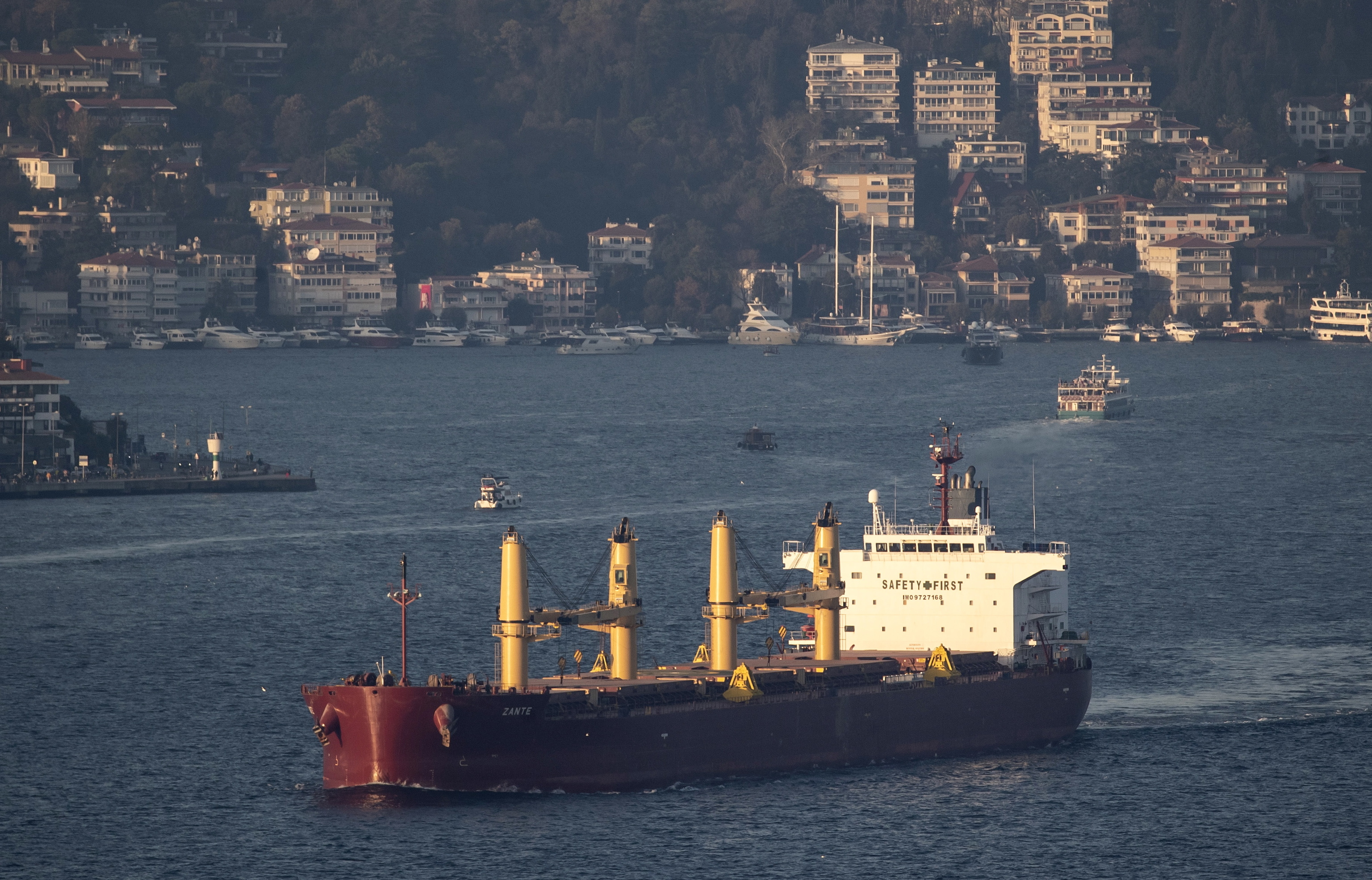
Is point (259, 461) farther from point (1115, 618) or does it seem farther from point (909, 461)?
point (1115, 618)

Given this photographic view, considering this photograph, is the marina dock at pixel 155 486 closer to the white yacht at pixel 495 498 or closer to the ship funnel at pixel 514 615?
the white yacht at pixel 495 498

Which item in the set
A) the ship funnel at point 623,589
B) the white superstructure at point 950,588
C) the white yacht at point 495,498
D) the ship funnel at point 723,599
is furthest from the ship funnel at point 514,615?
the white yacht at point 495,498

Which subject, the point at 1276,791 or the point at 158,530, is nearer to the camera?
the point at 1276,791

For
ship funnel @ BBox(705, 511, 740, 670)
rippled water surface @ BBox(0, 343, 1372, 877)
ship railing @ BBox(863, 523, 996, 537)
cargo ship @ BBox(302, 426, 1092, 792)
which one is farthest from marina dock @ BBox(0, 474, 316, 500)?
ship funnel @ BBox(705, 511, 740, 670)

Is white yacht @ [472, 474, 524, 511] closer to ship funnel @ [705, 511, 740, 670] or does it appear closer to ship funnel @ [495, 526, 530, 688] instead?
ship funnel @ [705, 511, 740, 670]

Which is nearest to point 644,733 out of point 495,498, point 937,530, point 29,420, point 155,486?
point 937,530

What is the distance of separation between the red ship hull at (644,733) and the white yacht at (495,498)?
5037 cm

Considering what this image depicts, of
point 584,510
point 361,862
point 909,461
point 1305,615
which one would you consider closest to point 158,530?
point 584,510

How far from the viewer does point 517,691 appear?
55.6 m

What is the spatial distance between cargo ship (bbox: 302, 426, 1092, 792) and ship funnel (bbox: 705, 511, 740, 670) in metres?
0.05

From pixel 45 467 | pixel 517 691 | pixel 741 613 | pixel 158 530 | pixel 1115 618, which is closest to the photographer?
pixel 517 691

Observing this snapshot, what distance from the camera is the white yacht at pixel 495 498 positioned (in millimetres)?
110375

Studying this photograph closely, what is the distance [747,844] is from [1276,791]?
13743 mm

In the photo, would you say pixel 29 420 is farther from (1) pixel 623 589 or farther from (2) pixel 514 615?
(2) pixel 514 615
